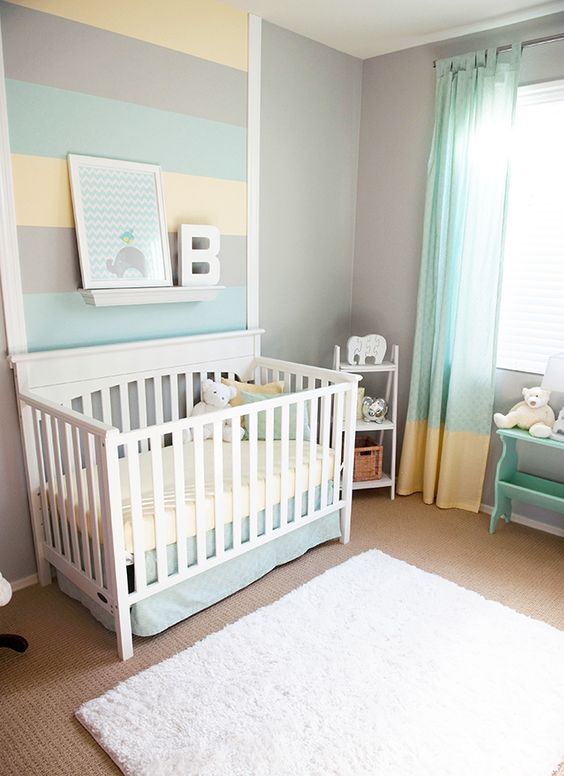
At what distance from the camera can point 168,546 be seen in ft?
6.88

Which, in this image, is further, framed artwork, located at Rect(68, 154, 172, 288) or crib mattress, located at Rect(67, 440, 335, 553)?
framed artwork, located at Rect(68, 154, 172, 288)

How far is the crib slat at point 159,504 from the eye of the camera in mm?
1925

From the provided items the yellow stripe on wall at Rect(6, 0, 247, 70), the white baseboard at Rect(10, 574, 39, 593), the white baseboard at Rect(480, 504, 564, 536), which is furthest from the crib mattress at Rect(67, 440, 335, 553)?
the yellow stripe on wall at Rect(6, 0, 247, 70)

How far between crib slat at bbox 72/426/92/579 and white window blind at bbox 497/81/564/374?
7.10 feet

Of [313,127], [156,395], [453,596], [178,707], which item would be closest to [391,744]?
[178,707]

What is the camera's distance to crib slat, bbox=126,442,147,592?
1874 millimetres

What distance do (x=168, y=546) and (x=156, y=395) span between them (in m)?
0.78

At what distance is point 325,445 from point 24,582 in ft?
4.56

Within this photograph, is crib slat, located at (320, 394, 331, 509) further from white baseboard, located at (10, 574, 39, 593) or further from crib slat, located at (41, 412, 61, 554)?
white baseboard, located at (10, 574, 39, 593)

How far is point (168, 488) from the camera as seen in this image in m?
2.23

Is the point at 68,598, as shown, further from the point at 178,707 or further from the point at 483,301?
the point at 483,301

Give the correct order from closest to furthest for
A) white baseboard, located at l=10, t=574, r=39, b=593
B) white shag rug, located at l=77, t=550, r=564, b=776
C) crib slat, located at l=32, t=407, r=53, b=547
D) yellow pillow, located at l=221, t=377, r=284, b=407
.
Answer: white shag rug, located at l=77, t=550, r=564, b=776
crib slat, located at l=32, t=407, r=53, b=547
white baseboard, located at l=10, t=574, r=39, b=593
yellow pillow, located at l=221, t=377, r=284, b=407

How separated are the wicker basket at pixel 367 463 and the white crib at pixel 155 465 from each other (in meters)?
0.34

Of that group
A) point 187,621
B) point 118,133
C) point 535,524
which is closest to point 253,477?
point 187,621
